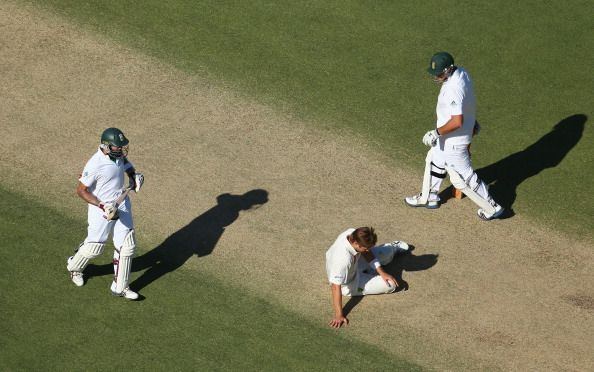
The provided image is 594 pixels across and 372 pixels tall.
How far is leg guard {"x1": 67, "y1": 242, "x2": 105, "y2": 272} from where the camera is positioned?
45.6ft

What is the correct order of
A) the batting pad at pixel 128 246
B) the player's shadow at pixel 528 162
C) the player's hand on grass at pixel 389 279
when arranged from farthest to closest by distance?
the player's shadow at pixel 528 162 < the player's hand on grass at pixel 389 279 < the batting pad at pixel 128 246

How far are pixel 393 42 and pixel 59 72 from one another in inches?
233

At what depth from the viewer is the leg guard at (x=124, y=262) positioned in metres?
13.8

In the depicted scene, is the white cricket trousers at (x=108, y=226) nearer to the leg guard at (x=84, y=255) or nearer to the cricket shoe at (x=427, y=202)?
the leg guard at (x=84, y=255)

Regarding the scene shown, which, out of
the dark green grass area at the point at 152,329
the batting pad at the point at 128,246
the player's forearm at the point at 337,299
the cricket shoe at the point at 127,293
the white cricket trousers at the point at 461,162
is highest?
the white cricket trousers at the point at 461,162

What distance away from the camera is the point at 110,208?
13.5 metres

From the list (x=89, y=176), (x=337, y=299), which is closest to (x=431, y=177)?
(x=337, y=299)

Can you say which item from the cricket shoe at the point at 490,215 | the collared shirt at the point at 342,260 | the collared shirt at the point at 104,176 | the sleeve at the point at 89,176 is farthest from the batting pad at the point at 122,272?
the cricket shoe at the point at 490,215

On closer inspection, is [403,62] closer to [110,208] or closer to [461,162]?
[461,162]

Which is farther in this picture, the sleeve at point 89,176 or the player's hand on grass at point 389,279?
the player's hand on grass at point 389,279

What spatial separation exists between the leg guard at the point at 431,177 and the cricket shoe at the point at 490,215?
74cm

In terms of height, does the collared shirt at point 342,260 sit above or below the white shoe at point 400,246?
above

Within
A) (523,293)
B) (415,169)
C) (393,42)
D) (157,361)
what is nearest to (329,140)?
(415,169)

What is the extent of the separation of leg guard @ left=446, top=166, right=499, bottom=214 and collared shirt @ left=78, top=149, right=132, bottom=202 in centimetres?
481
